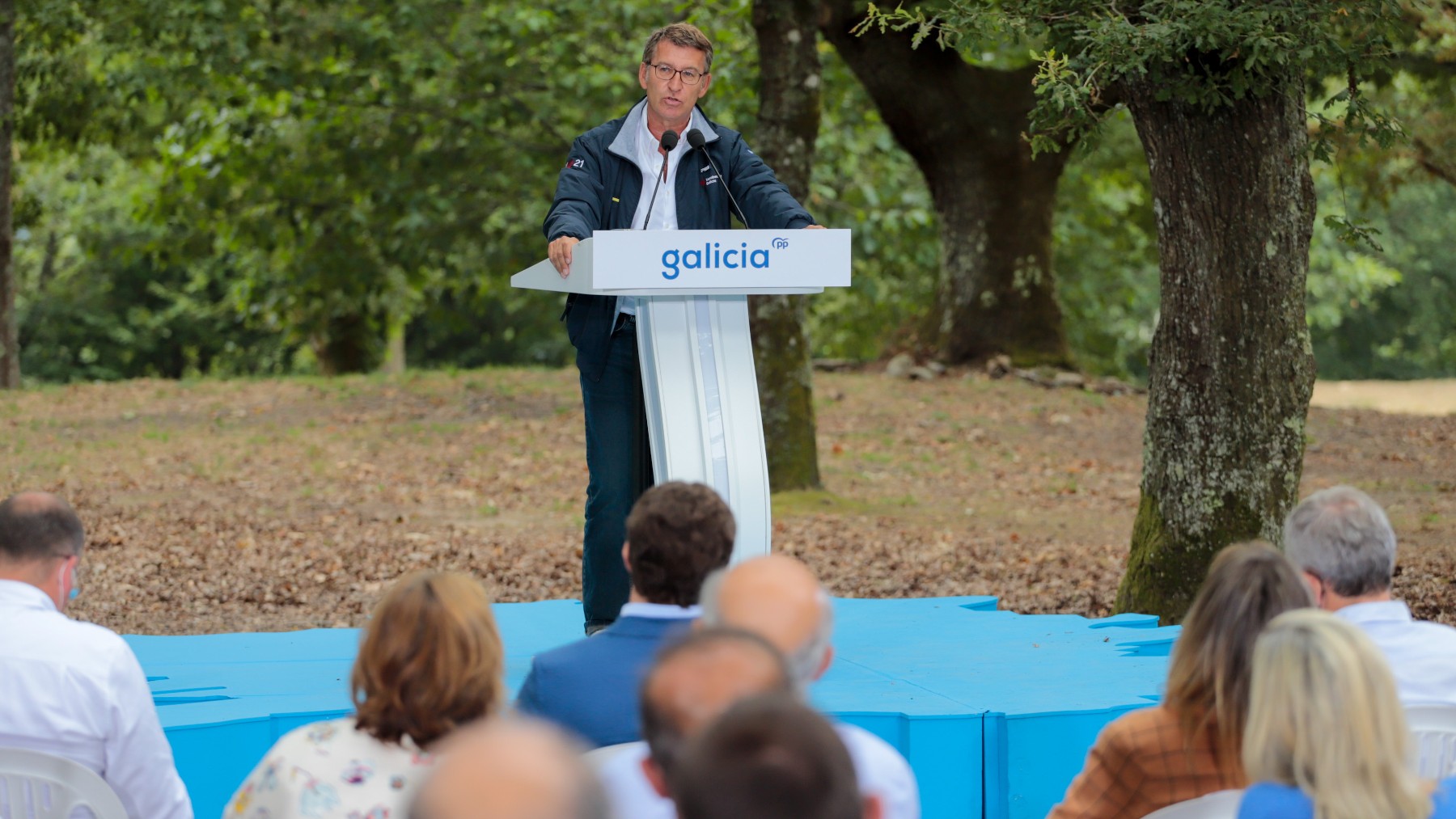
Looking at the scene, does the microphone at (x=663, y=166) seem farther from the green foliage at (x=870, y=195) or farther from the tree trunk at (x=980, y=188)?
the tree trunk at (x=980, y=188)

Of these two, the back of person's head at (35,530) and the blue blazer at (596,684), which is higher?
the back of person's head at (35,530)

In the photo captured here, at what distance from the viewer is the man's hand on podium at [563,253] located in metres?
3.80

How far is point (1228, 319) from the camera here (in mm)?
5500

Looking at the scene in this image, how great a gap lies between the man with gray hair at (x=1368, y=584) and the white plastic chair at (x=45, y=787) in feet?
7.23

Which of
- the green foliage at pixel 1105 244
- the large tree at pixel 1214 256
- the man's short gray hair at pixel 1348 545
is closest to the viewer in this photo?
the man's short gray hair at pixel 1348 545

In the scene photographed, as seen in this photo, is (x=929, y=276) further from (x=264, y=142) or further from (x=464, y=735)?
(x=464, y=735)

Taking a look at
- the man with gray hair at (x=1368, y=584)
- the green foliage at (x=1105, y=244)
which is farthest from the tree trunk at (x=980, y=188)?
the man with gray hair at (x=1368, y=584)

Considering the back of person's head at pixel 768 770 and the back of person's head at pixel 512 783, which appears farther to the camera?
the back of person's head at pixel 768 770

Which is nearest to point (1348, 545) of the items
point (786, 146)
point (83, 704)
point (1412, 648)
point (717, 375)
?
point (1412, 648)

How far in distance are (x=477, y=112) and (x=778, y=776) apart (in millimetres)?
12749

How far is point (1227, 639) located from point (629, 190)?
2420 mm

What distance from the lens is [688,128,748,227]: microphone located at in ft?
13.5

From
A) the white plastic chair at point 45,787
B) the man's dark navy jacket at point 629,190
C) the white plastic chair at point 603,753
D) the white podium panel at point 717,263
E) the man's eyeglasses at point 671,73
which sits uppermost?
the man's eyeglasses at point 671,73

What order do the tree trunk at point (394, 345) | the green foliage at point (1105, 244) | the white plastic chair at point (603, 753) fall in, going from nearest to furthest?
the white plastic chair at point (603, 753) → the green foliage at point (1105, 244) → the tree trunk at point (394, 345)
